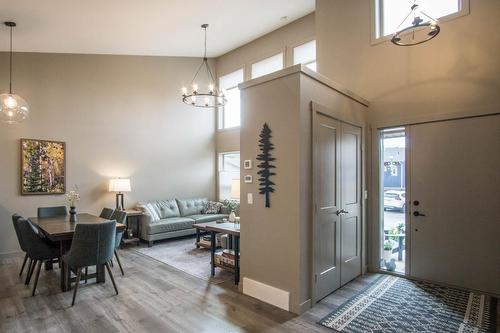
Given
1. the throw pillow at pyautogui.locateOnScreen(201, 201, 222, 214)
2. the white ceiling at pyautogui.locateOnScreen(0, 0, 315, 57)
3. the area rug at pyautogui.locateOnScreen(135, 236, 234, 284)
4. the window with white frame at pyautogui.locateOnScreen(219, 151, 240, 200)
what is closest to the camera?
the white ceiling at pyautogui.locateOnScreen(0, 0, 315, 57)

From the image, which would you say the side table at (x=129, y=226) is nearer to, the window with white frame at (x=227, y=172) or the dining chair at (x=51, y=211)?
the dining chair at (x=51, y=211)

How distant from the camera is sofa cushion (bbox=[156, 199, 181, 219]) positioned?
6.95m

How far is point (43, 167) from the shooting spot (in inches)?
Answer: 224

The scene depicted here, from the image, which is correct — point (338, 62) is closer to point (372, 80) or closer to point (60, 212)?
point (372, 80)

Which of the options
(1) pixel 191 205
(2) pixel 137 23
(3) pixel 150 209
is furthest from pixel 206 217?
(2) pixel 137 23

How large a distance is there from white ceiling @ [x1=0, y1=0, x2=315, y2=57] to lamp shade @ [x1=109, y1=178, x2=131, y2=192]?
2.65 metres

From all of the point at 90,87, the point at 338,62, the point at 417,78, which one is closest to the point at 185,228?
the point at 90,87

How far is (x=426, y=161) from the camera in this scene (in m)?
4.08

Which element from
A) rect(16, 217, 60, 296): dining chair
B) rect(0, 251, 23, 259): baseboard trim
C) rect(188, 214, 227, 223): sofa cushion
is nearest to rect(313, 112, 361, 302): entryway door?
rect(16, 217, 60, 296): dining chair

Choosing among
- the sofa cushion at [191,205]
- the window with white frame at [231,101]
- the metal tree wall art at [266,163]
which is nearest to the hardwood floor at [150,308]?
the metal tree wall art at [266,163]

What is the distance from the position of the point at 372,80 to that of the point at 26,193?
6199 millimetres

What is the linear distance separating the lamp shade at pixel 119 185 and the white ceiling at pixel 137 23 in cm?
265

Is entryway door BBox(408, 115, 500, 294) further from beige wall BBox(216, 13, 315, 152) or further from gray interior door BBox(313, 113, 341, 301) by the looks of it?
beige wall BBox(216, 13, 315, 152)

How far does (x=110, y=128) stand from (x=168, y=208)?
2.17 metres
